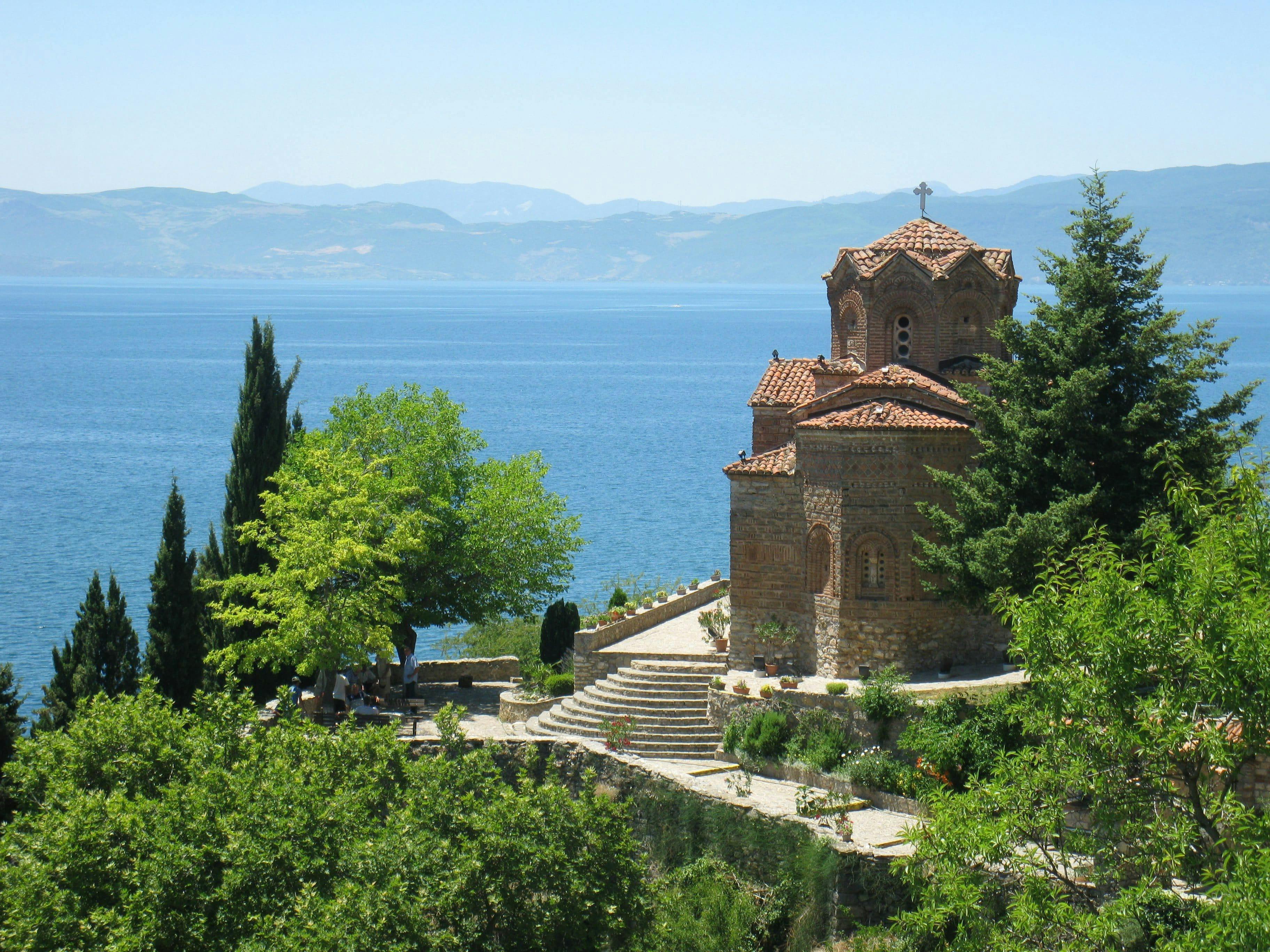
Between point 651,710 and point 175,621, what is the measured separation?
11.1 metres

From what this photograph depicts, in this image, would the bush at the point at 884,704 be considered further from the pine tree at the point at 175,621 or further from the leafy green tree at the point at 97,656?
the leafy green tree at the point at 97,656

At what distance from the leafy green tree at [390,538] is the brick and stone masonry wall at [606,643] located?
228 cm

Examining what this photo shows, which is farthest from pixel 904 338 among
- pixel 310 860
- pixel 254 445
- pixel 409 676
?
pixel 310 860

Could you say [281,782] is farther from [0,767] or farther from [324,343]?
[324,343]

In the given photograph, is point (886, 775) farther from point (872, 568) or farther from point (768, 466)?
point (768, 466)

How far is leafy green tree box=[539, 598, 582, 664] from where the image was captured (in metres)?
34.3

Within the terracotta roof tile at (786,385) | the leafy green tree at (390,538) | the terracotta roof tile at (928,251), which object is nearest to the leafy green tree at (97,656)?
the leafy green tree at (390,538)

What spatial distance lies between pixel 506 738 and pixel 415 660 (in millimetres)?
6883

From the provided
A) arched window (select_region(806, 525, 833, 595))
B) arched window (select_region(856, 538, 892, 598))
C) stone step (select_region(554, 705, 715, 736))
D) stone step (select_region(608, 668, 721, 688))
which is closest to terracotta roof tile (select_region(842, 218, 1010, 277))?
arched window (select_region(806, 525, 833, 595))

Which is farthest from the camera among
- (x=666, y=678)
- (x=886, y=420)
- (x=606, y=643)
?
(x=606, y=643)

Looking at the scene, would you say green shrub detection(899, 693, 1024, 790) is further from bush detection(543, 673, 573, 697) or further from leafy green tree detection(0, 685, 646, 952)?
bush detection(543, 673, 573, 697)

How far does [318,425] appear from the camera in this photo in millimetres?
97500

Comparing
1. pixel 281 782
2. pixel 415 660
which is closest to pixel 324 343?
pixel 415 660

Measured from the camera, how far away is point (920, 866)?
1994 centimetres
